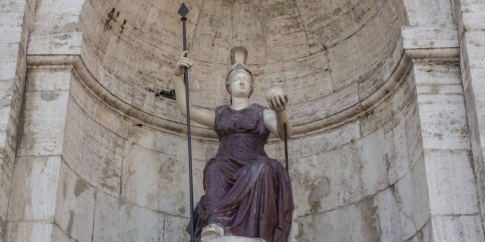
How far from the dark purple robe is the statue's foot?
0.06 meters

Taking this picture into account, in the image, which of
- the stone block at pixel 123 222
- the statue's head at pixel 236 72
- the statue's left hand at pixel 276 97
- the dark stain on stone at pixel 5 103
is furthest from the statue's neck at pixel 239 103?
the dark stain on stone at pixel 5 103

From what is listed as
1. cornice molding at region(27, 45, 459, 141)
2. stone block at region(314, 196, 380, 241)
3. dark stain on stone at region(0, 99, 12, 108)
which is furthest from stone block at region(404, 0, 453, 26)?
dark stain on stone at region(0, 99, 12, 108)

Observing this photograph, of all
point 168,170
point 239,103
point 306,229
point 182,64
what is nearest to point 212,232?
point 239,103

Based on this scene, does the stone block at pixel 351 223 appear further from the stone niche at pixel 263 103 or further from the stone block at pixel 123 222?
the stone block at pixel 123 222

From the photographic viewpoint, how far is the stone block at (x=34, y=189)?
→ 702 centimetres

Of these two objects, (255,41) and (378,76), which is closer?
(378,76)

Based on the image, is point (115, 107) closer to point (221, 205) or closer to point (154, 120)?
point (154, 120)

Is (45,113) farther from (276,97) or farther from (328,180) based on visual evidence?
(328,180)

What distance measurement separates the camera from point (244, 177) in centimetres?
720

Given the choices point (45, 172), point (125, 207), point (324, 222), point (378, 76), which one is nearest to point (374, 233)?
point (324, 222)

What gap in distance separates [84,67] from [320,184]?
2.59 metres

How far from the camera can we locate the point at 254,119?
7.74 metres

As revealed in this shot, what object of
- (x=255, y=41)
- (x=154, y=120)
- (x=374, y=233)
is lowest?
(x=374, y=233)

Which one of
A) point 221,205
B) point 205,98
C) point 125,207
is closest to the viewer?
point 221,205
